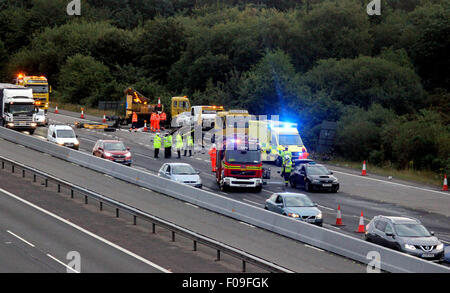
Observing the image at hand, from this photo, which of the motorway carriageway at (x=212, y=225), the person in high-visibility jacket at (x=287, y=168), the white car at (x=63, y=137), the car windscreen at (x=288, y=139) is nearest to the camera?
the motorway carriageway at (x=212, y=225)

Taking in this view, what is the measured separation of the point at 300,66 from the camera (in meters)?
76.2

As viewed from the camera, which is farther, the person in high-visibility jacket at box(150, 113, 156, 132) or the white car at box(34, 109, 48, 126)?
the white car at box(34, 109, 48, 126)

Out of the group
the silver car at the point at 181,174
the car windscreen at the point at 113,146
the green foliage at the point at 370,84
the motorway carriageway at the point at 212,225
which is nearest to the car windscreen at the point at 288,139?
the car windscreen at the point at 113,146

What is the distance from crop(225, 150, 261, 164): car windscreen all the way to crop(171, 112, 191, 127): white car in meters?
25.5

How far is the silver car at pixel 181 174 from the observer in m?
34.4

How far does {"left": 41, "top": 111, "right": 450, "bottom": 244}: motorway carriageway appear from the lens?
1196 inches

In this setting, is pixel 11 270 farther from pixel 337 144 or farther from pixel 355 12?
pixel 355 12

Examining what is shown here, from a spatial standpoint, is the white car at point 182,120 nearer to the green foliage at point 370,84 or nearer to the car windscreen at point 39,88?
the green foliage at point 370,84

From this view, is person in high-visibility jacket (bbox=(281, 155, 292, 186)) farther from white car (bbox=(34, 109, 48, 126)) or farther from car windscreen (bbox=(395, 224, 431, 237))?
Result: white car (bbox=(34, 109, 48, 126))

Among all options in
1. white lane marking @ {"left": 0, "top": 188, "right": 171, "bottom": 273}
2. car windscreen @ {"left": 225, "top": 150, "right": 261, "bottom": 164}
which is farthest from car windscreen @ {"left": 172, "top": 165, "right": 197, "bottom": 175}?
white lane marking @ {"left": 0, "top": 188, "right": 171, "bottom": 273}

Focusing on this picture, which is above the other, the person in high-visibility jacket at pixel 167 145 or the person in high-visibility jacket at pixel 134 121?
the person in high-visibility jacket at pixel 134 121

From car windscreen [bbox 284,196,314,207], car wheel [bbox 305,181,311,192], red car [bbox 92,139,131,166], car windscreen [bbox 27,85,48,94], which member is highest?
car windscreen [bbox 27,85,48,94]

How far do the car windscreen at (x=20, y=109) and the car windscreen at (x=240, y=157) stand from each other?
24.2 metres

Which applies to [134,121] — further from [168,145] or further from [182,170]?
[182,170]
